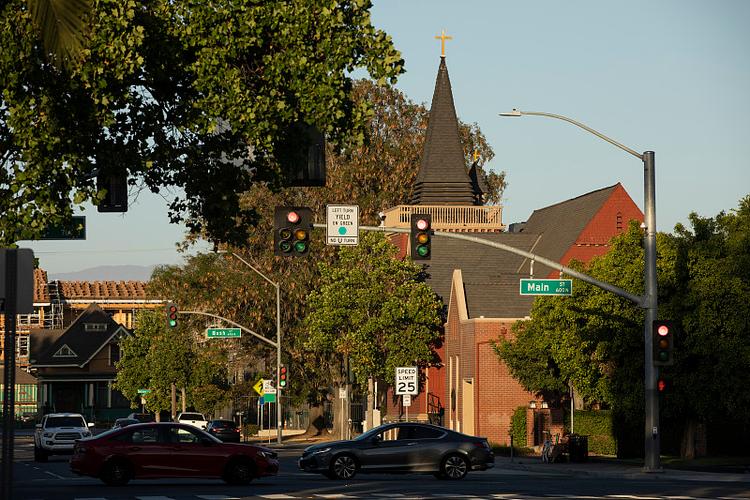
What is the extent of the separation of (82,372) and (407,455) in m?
91.6

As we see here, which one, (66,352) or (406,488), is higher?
(66,352)

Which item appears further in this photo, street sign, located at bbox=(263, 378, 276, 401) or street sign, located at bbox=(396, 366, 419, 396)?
street sign, located at bbox=(263, 378, 276, 401)

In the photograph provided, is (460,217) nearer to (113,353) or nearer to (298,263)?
(298,263)

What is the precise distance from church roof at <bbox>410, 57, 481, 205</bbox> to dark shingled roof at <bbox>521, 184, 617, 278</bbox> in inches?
204

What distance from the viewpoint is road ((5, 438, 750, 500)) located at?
2562 cm

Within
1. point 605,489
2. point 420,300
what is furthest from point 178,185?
point 420,300

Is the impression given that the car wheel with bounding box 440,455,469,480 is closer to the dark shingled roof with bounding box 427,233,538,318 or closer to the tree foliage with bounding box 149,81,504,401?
the dark shingled roof with bounding box 427,233,538,318

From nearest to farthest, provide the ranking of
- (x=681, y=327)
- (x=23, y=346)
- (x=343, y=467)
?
1. (x=343, y=467)
2. (x=681, y=327)
3. (x=23, y=346)

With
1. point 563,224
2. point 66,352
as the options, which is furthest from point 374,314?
point 66,352

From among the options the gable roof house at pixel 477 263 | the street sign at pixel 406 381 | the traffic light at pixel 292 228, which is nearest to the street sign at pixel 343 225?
the traffic light at pixel 292 228

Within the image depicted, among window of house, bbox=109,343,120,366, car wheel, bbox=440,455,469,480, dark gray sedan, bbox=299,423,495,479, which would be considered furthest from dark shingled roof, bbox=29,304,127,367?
car wheel, bbox=440,455,469,480

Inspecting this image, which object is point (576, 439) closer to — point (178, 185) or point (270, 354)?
point (178, 185)

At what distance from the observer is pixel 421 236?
103 ft

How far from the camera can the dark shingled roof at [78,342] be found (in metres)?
119
